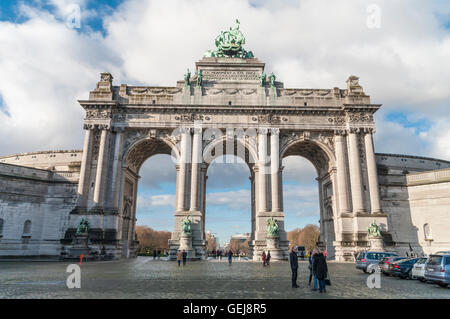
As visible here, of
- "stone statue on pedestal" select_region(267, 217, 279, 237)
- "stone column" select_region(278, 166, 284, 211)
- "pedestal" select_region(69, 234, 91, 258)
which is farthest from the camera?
"stone column" select_region(278, 166, 284, 211)

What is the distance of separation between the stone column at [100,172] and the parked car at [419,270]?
97.4 ft

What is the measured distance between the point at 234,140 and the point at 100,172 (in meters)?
15.5

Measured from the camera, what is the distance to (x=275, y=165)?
121 feet

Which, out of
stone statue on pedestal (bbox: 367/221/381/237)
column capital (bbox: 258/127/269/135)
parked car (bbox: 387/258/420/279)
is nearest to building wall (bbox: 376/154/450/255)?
stone statue on pedestal (bbox: 367/221/381/237)

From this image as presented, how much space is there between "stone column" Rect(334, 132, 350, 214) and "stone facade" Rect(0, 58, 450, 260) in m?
0.11

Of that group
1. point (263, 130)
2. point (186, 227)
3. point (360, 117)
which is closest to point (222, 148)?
point (263, 130)

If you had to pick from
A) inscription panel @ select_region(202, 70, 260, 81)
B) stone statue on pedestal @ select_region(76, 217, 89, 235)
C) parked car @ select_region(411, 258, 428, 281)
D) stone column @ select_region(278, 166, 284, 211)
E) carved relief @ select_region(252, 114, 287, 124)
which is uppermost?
inscription panel @ select_region(202, 70, 260, 81)

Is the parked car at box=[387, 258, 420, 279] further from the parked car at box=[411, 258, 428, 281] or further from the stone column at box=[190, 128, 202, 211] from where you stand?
the stone column at box=[190, 128, 202, 211]

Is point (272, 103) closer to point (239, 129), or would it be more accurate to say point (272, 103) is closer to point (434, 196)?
point (239, 129)

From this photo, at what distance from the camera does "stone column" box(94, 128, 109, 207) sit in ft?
117

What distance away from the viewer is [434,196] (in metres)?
37.6
